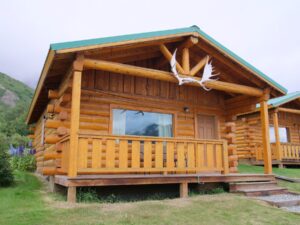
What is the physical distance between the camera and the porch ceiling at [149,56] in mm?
7352

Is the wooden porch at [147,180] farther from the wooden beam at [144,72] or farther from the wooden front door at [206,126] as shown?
the wooden front door at [206,126]

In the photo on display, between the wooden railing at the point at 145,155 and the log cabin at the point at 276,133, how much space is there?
7.97 metres

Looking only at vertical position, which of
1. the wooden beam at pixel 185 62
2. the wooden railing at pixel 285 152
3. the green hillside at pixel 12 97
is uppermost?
the green hillside at pixel 12 97

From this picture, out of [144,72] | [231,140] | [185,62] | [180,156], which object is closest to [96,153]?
[180,156]

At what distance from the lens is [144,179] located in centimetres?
740

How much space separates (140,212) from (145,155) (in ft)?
6.52

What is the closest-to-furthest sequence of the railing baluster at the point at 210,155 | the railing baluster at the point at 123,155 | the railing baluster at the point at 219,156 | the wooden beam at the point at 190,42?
1. the railing baluster at the point at 123,155
2. the railing baluster at the point at 210,155
3. the railing baluster at the point at 219,156
4. the wooden beam at the point at 190,42

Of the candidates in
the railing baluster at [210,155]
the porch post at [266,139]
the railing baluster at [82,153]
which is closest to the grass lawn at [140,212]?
the railing baluster at [82,153]

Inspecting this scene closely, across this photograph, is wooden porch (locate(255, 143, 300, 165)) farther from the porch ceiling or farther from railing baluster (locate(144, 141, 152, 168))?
railing baluster (locate(144, 141, 152, 168))

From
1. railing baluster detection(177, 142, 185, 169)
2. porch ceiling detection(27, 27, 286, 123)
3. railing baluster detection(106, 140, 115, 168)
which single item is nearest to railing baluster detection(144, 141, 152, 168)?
railing baluster detection(177, 142, 185, 169)

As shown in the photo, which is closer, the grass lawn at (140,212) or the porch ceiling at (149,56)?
the grass lawn at (140,212)

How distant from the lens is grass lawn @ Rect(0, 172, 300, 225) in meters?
5.32

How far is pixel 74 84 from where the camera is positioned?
714 cm

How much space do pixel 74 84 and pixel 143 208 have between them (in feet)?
10.6
